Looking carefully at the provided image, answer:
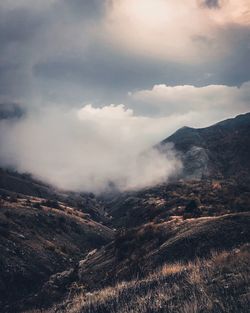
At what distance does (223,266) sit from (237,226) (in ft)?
39.7

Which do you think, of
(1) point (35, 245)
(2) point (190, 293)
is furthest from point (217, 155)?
(2) point (190, 293)

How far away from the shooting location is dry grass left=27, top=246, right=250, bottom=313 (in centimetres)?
1580

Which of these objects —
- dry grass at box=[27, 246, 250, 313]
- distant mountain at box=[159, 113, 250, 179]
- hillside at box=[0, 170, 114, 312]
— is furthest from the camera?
distant mountain at box=[159, 113, 250, 179]

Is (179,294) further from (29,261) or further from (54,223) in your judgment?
(54,223)

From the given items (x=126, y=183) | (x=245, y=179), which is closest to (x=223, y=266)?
(x=245, y=179)

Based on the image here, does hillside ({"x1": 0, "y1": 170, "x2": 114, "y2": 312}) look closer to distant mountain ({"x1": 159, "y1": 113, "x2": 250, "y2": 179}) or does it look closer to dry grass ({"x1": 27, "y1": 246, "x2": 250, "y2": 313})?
dry grass ({"x1": 27, "y1": 246, "x2": 250, "y2": 313})

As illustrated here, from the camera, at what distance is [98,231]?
72.3 meters

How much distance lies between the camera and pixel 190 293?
17.8 metres

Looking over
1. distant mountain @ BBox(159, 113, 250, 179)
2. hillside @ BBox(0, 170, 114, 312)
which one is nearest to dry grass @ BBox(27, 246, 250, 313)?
hillside @ BBox(0, 170, 114, 312)

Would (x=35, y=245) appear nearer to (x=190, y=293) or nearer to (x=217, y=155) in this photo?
(x=190, y=293)

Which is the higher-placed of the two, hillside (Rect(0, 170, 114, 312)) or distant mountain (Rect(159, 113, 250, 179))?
distant mountain (Rect(159, 113, 250, 179))

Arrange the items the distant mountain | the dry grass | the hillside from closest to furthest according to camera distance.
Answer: the dry grass
the hillside
the distant mountain

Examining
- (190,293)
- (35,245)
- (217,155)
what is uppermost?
(217,155)

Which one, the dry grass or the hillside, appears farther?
the hillside
